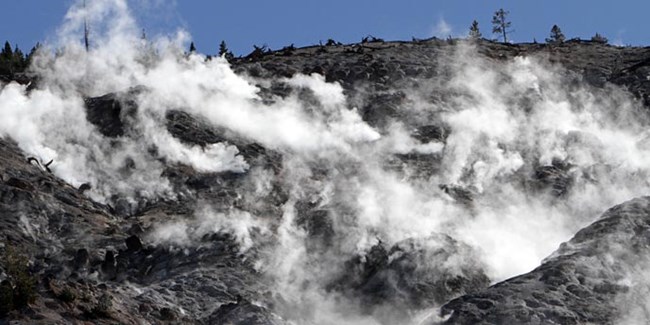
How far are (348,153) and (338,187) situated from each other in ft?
9.78

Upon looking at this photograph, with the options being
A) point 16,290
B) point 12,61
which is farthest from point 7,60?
point 16,290

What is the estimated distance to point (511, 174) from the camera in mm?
30250

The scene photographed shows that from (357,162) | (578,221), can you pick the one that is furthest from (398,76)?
(578,221)

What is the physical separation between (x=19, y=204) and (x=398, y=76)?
664 inches

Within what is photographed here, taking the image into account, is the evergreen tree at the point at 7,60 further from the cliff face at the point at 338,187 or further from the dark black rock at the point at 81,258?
the dark black rock at the point at 81,258

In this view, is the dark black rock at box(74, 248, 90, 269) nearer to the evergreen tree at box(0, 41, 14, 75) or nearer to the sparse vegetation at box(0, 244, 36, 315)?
the sparse vegetation at box(0, 244, 36, 315)

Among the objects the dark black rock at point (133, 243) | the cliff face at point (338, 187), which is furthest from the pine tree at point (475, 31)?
the dark black rock at point (133, 243)

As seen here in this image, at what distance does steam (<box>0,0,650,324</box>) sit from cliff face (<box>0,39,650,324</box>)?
0.08 meters

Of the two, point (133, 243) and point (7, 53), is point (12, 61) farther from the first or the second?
point (133, 243)

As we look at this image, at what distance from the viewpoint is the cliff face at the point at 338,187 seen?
858 inches

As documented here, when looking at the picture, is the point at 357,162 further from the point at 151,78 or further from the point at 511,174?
the point at 151,78

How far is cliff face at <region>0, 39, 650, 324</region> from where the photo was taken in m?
21.8

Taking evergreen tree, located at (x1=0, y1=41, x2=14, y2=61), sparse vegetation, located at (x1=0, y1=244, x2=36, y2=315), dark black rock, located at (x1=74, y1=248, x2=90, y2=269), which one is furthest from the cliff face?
evergreen tree, located at (x1=0, y1=41, x2=14, y2=61)

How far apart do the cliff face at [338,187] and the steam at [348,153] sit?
0.08 meters
